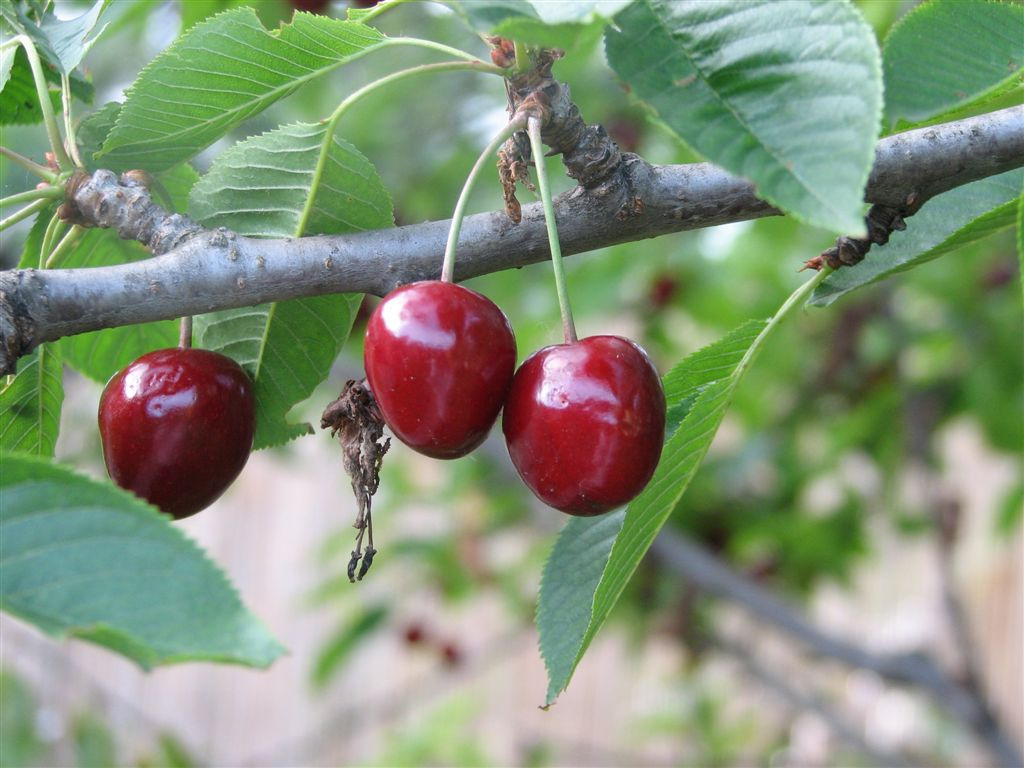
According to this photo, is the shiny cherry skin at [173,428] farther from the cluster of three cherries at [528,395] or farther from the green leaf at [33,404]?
the cluster of three cherries at [528,395]

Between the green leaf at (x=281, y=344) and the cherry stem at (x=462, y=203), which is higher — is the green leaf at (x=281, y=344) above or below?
below

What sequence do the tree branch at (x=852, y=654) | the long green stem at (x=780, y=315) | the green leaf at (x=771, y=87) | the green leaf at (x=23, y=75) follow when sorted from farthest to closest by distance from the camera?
1. the tree branch at (x=852, y=654)
2. the green leaf at (x=23, y=75)
3. the long green stem at (x=780, y=315)
4. the green leaf at (x=771, y=87)

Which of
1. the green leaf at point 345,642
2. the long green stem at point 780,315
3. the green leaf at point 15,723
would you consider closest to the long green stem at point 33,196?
the long green stem at point 780,315

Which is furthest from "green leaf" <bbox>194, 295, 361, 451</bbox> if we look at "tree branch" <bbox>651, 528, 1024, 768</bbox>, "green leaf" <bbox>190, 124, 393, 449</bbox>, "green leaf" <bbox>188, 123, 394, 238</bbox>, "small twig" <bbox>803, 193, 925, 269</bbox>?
"tree branch" <bbox>651, 528, 1024, 768</bbox>

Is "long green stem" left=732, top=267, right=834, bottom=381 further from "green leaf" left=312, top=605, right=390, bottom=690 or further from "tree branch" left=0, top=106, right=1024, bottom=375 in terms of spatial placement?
"green leaf" left=312, top=605, right=390, bottom=690

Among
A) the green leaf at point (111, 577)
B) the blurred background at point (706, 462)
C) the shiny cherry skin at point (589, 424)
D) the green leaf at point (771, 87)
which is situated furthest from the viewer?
the blurred background at point (706, 462)

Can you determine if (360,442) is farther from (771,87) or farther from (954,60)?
(954,60)

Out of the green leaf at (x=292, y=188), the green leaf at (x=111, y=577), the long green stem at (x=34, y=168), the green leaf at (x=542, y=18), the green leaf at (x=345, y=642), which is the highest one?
the green leaf at (x=542, y=18)

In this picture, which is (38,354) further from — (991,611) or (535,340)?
(991,611)
